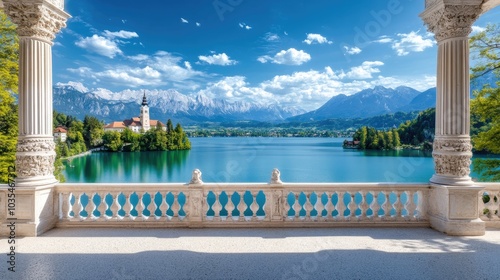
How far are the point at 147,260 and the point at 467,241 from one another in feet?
17.1

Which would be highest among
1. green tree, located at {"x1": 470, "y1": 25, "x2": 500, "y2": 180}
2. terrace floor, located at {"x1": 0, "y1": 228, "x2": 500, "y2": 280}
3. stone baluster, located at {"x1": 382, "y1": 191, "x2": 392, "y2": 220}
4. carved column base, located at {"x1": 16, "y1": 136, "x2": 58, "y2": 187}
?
green tree, located at {"x1": 470, "y1": 25, "x2": 500, "y2": 180}

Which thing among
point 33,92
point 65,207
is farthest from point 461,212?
point 33,92

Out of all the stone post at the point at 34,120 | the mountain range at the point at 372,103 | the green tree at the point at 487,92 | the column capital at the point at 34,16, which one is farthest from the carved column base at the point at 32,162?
the mountain range at the point at 372,103

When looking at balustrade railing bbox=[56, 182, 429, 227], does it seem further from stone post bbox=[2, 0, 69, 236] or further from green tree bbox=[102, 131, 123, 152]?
green tree bbox=[102, 131, 123, 152]

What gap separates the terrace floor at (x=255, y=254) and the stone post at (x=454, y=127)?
0.39m

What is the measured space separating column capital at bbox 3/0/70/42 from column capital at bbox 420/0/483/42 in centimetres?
726

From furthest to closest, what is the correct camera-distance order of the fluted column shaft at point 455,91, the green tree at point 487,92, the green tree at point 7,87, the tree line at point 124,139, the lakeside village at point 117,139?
1. the tree line at point 124,139
2. the lakeside village at point 117,139
3. the green tree at point 7,87
4. the green tree at point 487,92
5. the fluted column shaft at point 455,91

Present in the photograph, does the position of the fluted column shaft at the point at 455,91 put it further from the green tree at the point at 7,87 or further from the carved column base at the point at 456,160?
the green tree at the point at 7,87

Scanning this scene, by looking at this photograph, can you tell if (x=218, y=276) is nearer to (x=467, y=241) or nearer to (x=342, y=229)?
(x=342, y=229)

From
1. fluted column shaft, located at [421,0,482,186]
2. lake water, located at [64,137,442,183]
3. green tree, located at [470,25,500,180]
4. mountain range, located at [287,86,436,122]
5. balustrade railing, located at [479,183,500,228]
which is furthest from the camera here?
mountain range, located at [287,86,436,122]

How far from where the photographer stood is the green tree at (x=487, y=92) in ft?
35.6

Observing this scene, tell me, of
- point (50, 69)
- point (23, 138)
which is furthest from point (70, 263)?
point (50, 69)

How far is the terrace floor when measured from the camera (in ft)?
12.9

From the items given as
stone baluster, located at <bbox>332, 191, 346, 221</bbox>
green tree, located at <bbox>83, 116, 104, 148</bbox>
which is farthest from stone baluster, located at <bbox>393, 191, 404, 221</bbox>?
green tree, located at <bbox>83, 116, 104, 148</bbox>
